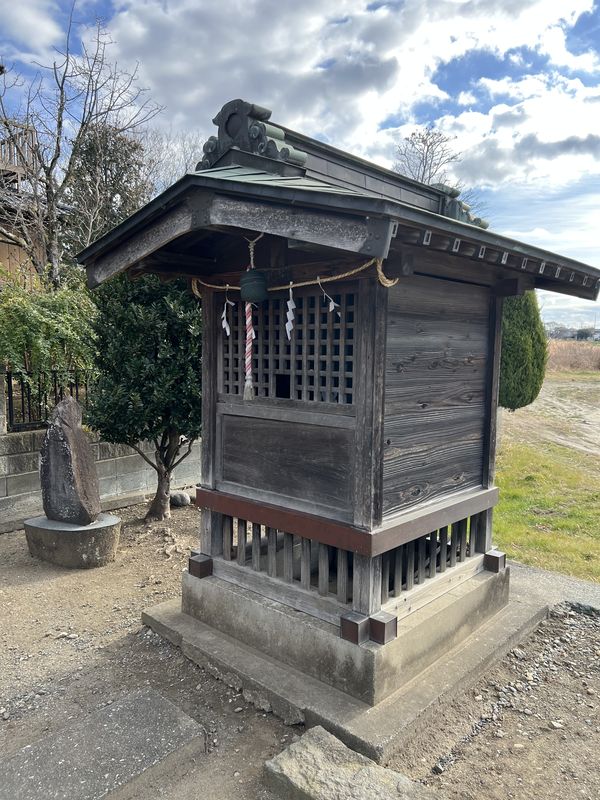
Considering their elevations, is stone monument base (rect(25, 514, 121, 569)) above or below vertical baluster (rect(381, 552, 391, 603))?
below

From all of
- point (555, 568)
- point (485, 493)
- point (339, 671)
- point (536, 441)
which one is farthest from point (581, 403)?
point (339, 671)

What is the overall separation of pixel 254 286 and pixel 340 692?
Answer: 2417mm

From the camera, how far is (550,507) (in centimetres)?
805

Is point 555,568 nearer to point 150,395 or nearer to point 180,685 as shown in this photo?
point 180,685

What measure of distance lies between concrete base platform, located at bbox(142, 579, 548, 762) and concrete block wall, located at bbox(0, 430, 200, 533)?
3393mm

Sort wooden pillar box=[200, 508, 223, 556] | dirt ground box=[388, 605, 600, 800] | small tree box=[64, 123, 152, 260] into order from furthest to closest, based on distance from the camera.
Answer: small tree box=[64, 123, 152, 260]
wooden pillar box=[200, 508, 223, 556]
dirt ground box=[388, 605, 600, 800]

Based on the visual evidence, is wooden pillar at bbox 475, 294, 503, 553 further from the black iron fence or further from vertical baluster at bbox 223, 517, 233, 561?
the black iron fence

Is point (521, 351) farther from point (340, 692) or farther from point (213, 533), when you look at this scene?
point (340, 692)

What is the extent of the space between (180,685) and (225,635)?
446 millimetres

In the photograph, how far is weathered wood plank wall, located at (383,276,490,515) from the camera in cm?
327

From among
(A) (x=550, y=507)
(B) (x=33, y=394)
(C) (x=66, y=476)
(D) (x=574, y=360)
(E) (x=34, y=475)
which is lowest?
(A) (x=550, y=507)

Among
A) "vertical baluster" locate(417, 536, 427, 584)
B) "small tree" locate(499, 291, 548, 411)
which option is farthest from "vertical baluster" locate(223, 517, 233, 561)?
"small tree" locate(499, 291, 548, 411)

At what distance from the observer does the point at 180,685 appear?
11.4 ft

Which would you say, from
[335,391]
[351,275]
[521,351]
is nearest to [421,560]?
[335,391]
